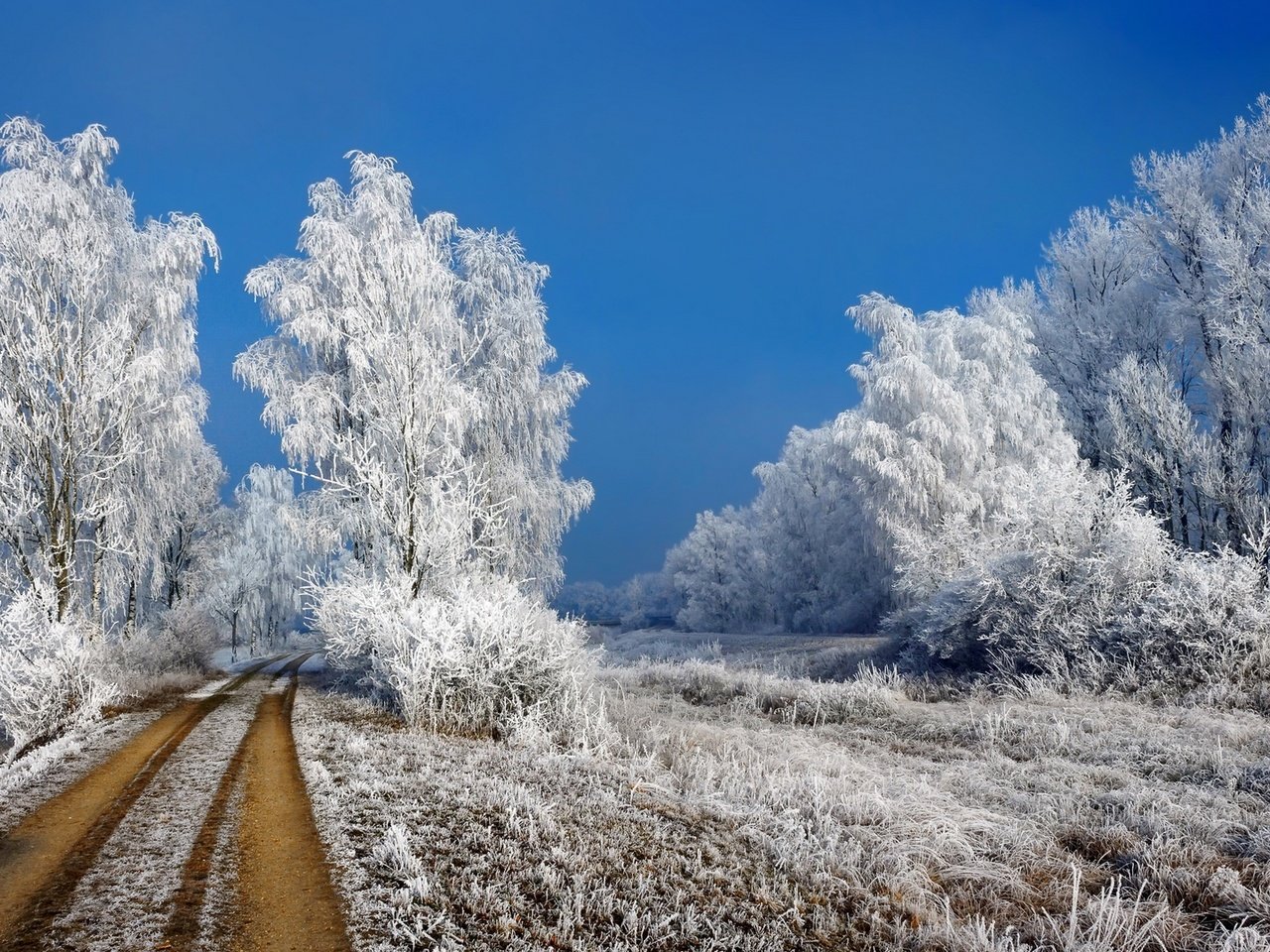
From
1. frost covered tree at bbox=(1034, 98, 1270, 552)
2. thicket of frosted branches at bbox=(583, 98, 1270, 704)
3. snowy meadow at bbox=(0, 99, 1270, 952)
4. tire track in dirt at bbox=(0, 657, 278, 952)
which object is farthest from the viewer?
frost covered tree at bbox=(1034, 98, 1270, 552)

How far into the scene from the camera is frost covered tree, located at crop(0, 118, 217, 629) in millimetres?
11719

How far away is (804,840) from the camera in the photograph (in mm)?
5047

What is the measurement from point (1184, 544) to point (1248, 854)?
800 inches

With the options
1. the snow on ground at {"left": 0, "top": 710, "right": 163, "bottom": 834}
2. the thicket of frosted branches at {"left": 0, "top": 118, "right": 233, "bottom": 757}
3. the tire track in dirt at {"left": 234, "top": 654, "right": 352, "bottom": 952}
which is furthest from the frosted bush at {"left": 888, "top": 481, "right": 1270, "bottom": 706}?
the thicket of frosted branches at {"left": 0, "top": 118, "right": 233, "bottom": 757}

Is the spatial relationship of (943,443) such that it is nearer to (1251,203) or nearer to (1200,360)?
(1200,360)

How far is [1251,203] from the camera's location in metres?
19.5

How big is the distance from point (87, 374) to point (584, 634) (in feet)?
33.4

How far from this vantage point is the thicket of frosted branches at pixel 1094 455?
13156 mm

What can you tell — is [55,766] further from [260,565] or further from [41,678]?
[260,565]

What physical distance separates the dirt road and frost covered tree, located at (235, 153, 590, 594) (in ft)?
16.8

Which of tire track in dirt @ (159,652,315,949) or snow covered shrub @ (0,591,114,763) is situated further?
snow covered shrub @ (0,591,114,763)

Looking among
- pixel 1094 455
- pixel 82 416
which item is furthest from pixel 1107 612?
pixel 82 416

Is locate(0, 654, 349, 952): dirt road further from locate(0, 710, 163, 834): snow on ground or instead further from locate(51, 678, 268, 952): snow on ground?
locate(0, 710, 163, 834): snow on ground

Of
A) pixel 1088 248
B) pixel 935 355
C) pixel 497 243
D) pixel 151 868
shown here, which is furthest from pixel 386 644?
pixel 1088 248
